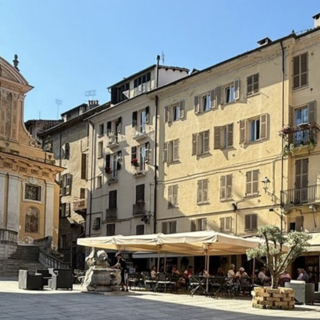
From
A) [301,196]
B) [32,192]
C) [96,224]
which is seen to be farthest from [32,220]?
[301,196]

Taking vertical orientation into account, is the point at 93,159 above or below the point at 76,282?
above

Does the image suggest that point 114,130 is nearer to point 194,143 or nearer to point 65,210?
point 194,143

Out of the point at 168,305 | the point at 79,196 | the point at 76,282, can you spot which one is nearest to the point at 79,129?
the point at 79,196

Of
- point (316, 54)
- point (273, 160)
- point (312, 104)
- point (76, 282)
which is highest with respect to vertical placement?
point (316, 54)

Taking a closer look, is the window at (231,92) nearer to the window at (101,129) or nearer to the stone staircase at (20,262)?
the window at (101,129)

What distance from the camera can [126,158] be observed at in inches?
1689

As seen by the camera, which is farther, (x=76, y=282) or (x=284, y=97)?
(x=284, y=97)

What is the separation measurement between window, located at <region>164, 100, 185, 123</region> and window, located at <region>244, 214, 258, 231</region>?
8154 mm

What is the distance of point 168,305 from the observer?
60.1 ft

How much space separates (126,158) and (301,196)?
15.6 meters

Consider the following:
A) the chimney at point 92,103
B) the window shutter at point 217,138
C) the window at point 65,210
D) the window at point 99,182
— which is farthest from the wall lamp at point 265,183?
the chimney at point 92,103

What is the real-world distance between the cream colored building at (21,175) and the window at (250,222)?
663 inches

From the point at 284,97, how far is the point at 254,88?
228 cm

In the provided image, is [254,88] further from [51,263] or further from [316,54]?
[51,263]
